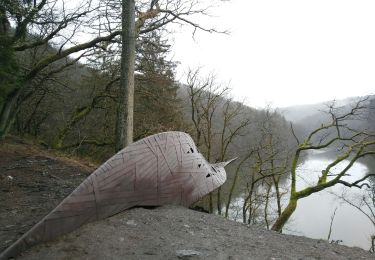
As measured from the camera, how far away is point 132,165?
4535mm

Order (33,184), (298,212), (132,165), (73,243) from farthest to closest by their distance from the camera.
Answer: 1. (298,212)
2. (33,184)
3. (132,165)
4. (73,243)

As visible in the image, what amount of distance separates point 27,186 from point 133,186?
256 centimetres

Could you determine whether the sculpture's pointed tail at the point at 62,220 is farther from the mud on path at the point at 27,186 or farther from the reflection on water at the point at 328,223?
the reflection on water at the point at 328,223

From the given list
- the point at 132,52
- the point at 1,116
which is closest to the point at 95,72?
the point at 1,116

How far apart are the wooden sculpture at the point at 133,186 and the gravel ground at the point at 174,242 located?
0.40ft

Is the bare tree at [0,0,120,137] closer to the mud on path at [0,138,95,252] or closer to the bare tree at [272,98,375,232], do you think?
the mud on path at [0,138,95,252]

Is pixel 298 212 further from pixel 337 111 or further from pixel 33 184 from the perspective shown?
pixel 33 184

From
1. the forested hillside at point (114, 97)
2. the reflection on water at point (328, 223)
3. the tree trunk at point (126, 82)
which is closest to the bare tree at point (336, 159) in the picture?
the forested hillside at point (114, 97)

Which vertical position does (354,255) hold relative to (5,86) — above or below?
below

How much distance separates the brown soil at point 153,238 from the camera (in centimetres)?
347

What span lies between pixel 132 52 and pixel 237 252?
210 inches

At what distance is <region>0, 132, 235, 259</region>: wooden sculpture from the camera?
366 cm

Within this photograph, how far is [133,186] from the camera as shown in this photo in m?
4.50

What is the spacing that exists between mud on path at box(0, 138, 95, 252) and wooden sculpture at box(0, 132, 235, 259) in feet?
1.88
